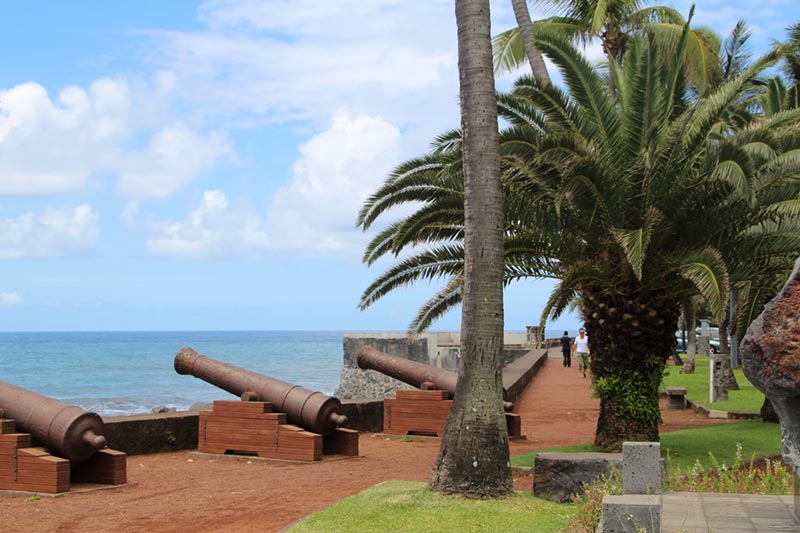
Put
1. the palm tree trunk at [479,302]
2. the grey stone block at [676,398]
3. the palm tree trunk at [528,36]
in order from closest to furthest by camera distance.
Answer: the palm tree trunk at [479,302] < the palm tree trunk at [528,36] < the grey stone block at [676,398]

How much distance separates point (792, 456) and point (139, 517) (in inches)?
216

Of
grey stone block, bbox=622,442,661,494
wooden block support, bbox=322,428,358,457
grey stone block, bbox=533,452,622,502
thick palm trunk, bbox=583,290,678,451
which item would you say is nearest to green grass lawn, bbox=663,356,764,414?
thick palm trunk, bbox=583,290,678,451

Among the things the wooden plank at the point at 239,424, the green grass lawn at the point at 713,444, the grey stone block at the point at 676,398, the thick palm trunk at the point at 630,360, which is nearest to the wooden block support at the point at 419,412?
the green grass lawn at the point at 713,444

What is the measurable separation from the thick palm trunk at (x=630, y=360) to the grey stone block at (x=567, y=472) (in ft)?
10.5

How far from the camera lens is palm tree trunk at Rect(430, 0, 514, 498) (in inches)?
351

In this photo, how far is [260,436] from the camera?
1264 cm

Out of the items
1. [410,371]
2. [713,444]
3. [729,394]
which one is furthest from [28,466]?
[729,394]

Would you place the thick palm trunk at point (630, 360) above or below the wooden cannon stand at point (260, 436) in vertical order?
above

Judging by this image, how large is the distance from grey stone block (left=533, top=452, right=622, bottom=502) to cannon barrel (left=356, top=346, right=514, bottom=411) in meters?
6.32

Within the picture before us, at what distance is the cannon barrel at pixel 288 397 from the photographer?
12.6 m

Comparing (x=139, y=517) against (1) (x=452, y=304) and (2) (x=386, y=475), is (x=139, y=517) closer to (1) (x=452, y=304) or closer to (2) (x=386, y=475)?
(2) (x=386, y=475)

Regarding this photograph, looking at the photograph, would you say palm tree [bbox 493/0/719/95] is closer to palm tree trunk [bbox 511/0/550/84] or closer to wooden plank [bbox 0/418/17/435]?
palm tree trunk [bbox 511/0/550/84]

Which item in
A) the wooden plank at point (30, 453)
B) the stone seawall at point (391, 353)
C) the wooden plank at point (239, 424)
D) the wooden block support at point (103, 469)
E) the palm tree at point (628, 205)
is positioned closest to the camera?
the wooden plank at point (30, 453)

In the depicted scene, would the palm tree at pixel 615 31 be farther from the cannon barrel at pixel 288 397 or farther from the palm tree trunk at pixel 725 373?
the cannon barrel at pixel 288 397
